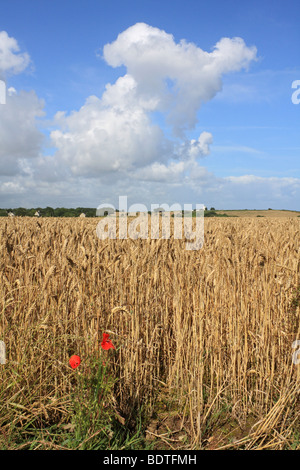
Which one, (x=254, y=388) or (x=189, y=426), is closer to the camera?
(x=189, y=426)

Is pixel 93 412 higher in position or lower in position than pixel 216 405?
higher

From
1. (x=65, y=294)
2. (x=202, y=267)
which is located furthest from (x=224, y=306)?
(x=65, y=294)

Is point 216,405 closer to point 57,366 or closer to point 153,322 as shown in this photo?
point 153,322

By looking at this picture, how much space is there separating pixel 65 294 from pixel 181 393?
1244mm

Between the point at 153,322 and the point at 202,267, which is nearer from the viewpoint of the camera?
the point at 153,322

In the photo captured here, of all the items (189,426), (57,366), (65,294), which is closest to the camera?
(189,426)

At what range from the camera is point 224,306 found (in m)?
3.38

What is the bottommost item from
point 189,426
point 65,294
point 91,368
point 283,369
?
point 189,426

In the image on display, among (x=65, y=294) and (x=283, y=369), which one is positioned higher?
(x=65, y=294)
